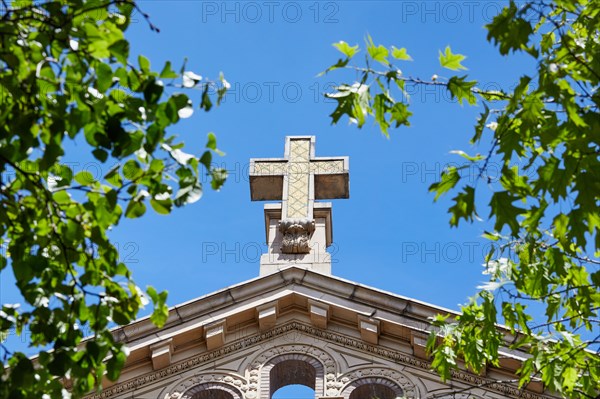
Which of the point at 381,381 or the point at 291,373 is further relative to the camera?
the point at 291,373

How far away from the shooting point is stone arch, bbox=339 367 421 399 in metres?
18.4

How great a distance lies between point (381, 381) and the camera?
18641 millimetres

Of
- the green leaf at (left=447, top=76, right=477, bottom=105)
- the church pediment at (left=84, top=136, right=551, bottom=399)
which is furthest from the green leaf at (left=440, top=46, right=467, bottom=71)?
the church pediment at (left=84, top=136, right=551, bottom=399)

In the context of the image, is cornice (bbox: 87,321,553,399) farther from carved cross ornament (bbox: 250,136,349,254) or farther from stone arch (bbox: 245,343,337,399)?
carved cross ornament (bbox: 250,136,349,254)

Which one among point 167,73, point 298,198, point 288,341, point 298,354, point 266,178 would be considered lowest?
point 167,73

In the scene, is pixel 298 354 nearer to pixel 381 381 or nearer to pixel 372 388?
pixel 372 388

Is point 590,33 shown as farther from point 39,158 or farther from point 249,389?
point 249,389

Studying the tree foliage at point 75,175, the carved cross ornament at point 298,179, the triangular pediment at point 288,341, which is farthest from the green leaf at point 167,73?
the carved cross ornament at point 298,179

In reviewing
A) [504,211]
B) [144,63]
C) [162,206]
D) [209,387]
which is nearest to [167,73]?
[144,63]

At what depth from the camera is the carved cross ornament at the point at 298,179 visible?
72.5 ft

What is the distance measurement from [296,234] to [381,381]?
12.2ft

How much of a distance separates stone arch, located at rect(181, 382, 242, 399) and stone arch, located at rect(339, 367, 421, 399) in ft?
5.45

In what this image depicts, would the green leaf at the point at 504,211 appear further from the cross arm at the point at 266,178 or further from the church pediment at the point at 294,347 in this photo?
the cross arm at the point at 266,178

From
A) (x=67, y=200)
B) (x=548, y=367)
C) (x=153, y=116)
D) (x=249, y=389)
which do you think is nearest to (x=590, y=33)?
(x=548, y=367)
